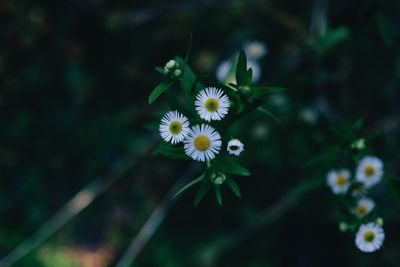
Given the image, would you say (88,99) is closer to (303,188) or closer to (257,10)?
(257,10)

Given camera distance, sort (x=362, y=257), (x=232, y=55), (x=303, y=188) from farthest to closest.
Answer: (x=232, y=55) < (x=362, y=257) < (x=303, y=188)

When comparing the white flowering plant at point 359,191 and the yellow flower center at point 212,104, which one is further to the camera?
the white flowering plant at point 359,191

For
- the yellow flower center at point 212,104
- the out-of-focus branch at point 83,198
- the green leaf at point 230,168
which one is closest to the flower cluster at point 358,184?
the green leaf at point 230,168

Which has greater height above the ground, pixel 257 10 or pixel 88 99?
pixel 257 10

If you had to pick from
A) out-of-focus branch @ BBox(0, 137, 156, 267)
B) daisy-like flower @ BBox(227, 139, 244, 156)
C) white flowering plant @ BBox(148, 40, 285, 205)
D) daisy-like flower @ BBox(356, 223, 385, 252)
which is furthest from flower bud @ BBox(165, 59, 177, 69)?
out-of-focus branch @ BBox(0, 137, 156, 267)

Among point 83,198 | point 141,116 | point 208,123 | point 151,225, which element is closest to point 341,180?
point 208,123

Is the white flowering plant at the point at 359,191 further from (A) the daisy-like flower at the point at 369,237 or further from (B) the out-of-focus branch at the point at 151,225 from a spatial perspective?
(B) the out-of-focus branch at the point at 151,225

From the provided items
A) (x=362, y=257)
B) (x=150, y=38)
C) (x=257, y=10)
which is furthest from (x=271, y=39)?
(x=362, y=257)
